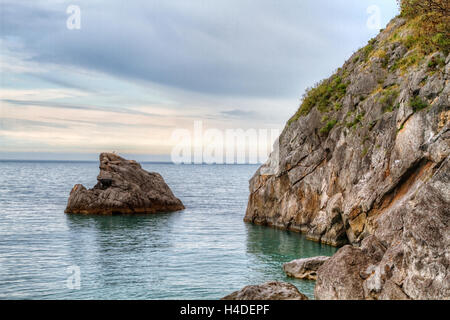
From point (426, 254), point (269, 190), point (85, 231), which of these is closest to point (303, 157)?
point (269, 190)

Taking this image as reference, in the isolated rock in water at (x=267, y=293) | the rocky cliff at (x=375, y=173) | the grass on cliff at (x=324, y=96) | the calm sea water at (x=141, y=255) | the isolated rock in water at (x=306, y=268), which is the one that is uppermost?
the grass on cliff at (x=324, y=96)

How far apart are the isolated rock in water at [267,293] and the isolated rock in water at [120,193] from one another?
4360 centimetres

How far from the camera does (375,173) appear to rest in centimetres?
3070

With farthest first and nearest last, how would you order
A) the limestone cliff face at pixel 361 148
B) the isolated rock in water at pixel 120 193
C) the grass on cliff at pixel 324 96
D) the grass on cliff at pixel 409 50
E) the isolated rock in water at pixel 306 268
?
the isolated rock in water at pixel 120 193
the grass on cliff at pixel 324 96
the grass on cliff at pixel 409 50
the isolated rock in water at pixel 306 268
the limestone cliff face at pixel 361 148

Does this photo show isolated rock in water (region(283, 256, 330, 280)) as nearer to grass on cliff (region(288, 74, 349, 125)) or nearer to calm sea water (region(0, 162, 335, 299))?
calm sea water (region(0, 162, 335, 299))

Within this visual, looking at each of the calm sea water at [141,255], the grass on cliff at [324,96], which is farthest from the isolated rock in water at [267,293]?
the grass on cliff at [324,96]

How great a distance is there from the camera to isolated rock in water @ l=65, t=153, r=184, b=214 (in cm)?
5809

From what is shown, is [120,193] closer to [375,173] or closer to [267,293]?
[375,173]

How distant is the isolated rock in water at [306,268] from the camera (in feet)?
84.1

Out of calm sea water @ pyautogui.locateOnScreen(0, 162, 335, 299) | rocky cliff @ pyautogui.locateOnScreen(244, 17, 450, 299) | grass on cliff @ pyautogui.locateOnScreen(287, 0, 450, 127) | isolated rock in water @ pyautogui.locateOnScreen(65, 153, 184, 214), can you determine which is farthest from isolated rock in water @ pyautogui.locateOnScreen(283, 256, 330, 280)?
isolated rock in water @ pyautogui.locateOnScreen(65, 153, 184, 214)

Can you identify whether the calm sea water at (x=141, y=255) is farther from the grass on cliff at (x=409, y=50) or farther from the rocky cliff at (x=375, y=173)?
the grass on cliff at (x=409, y=50)

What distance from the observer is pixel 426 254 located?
14289 mm

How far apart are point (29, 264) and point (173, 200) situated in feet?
112

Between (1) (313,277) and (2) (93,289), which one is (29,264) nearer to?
(2) (93,289)
